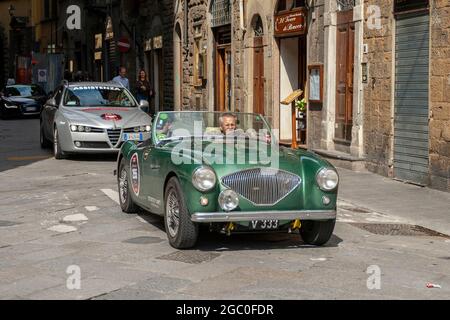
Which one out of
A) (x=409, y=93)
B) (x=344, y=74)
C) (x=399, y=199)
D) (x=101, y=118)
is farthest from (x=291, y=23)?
(x=399, y=199)

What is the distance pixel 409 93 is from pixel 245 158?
6171 millimetres

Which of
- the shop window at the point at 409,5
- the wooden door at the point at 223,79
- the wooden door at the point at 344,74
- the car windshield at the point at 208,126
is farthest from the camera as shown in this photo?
the wooden door at the point at 223,79

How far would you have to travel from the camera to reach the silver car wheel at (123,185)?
10172 millimetres

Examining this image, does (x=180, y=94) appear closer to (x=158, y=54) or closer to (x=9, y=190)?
(x=158, y=54)

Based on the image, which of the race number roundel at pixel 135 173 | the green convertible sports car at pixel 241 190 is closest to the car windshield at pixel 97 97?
the race number roundel at pixel 135 173

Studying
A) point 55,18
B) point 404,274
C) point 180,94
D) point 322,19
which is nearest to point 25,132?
point 180,94

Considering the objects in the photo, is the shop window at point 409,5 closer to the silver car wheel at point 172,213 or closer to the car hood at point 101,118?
the car hood at point 101,118

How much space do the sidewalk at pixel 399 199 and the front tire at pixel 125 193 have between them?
3.10 metres

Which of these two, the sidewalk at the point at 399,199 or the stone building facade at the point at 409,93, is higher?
the stone building facade at the point at 409,93

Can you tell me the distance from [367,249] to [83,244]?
109 inches

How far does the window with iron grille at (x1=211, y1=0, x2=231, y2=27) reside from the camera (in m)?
22.7

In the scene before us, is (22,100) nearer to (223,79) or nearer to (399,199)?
(223,79)

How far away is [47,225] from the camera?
9438 millimetres

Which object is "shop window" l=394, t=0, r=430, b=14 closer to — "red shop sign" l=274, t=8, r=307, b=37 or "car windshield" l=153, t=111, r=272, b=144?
"red shop sign" l=274, t=8, r=307, b=37
